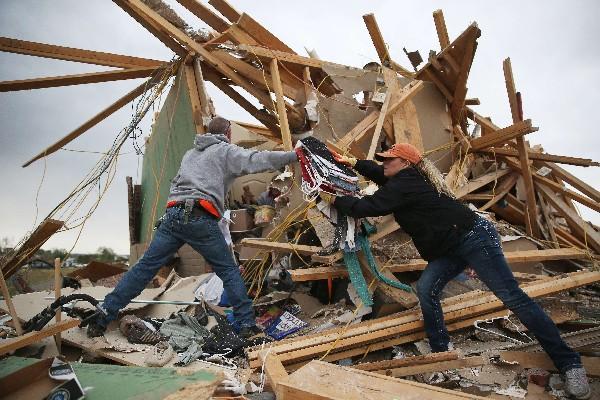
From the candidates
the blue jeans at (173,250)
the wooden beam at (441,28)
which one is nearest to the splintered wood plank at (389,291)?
the blue jeans at (173,250)

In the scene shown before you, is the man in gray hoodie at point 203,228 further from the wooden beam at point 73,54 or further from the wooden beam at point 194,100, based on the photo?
the wooden beam at point 73,54

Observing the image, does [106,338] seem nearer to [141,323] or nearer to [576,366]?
[141,323]

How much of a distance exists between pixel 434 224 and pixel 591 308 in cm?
251

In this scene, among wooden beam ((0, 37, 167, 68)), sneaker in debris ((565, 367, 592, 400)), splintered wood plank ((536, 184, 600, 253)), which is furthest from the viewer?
splintered wood plank ((536, 184, 600, 253))

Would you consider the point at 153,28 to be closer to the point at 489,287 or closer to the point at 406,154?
the point at 406,154

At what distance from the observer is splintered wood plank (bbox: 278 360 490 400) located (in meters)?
1.75

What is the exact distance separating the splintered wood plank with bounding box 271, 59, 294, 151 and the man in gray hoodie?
3.69 feet

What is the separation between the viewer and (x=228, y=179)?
3697 mm

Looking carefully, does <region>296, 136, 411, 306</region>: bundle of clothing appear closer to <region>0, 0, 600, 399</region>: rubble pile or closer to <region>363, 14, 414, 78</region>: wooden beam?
<region>0, 0, 600, 399</region>: rubble pile

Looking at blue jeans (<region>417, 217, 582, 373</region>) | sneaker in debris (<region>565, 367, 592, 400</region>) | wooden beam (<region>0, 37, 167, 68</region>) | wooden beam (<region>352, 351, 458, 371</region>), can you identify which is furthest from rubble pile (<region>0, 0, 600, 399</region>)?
wooden beam (<region>0, 37, 167, 68</region>)

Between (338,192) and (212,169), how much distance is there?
3.90 feet

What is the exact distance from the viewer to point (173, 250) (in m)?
3.54

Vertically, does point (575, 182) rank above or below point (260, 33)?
below

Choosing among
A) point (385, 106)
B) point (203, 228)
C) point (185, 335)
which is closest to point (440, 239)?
point (203, 228)
